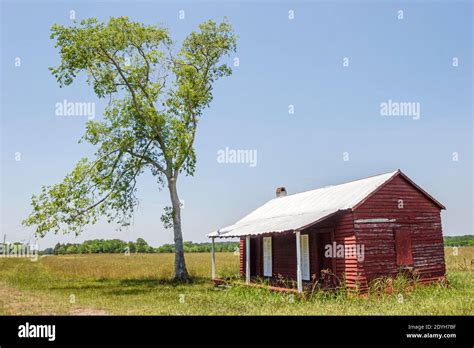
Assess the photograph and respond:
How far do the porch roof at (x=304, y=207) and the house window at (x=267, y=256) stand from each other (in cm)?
100

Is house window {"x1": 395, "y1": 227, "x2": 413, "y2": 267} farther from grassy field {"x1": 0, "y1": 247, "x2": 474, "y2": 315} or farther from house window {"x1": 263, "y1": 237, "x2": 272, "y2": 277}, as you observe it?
house window {"x1": 263, "y1": 237, "x2": 272, "y2": 277}

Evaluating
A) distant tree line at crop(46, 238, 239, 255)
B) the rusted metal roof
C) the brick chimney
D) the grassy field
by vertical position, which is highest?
the brick chimney

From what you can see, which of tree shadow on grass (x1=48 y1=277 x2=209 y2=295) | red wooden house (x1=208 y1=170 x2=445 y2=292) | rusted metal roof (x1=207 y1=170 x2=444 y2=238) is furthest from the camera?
tree shadow on grass (x1=48 y1=277 x2=209 y2=295)

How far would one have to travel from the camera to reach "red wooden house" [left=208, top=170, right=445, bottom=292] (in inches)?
699

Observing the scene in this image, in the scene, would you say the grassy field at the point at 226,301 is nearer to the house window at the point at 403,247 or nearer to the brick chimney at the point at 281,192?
the house window at the point at 403,247

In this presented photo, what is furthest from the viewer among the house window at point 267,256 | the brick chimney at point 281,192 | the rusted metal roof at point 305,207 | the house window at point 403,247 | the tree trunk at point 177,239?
the brick chimney at point 281,192

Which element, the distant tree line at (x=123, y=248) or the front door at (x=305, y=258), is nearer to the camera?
the front door at (x=305, y=258)

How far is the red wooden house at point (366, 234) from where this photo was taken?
1775cm

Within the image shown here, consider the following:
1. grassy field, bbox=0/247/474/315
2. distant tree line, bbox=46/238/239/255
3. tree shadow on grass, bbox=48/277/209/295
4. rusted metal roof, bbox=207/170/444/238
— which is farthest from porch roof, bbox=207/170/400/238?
distant tree line, bbox=46/238/239/255

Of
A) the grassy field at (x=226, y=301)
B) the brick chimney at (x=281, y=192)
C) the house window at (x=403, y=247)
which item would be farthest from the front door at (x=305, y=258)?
the brick chimney at (x=281, y=192)

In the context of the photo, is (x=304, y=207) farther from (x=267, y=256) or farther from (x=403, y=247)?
(x=403, y=247)
